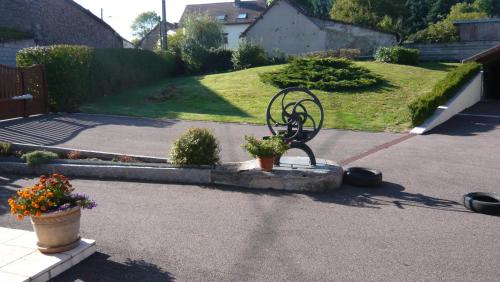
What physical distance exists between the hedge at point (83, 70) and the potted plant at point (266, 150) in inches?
447

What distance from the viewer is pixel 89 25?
29.7 metres

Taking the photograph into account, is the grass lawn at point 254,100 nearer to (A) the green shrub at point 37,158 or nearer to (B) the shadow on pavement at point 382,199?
(B) the shadow on pavement at point 382,199

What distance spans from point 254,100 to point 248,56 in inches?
425

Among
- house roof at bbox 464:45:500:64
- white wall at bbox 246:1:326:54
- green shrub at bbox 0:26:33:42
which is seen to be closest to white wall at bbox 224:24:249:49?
white wall at bbox 246:1:326:54

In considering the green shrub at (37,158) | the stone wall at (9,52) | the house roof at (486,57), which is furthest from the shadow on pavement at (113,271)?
the house roof at (486,57)

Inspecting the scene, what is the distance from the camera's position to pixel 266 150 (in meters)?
7.84

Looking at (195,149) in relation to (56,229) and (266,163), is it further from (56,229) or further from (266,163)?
(56,229)

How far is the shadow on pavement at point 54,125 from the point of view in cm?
1194

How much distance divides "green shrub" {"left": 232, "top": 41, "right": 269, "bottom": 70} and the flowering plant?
1007 inches

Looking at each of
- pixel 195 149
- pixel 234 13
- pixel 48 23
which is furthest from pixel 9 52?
pixel 234 13

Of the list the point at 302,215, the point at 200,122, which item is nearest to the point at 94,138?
the point at 200,122

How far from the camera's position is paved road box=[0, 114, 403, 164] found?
37.2ft

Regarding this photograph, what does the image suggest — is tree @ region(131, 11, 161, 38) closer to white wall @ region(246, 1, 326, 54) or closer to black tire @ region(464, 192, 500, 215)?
white wall @ region(246, 1, 326, 54)

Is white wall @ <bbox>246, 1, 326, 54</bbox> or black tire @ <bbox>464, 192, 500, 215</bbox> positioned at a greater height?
white wall @ <bbox>246, 1, 326, 54</bbox>
